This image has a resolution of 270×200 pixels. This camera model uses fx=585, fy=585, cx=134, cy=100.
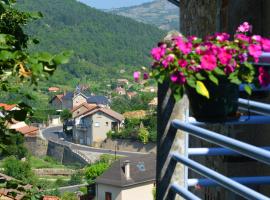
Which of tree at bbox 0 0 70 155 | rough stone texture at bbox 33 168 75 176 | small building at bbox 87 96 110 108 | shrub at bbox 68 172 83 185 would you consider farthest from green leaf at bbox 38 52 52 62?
small building at bbox 87 96 110 108

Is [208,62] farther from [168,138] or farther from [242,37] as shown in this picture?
[168,138]

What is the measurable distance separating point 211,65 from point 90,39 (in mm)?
145262

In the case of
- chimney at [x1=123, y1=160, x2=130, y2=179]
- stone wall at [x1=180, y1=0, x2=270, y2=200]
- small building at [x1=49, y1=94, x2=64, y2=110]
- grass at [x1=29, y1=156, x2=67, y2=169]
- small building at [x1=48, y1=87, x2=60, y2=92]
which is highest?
small building at [x1=48, y1=87, x2=60, y2=92]

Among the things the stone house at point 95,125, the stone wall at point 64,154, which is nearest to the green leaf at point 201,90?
the stone wall at point 64,154

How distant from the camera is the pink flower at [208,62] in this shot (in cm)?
170

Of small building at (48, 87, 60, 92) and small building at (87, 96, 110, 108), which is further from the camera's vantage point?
small building at (48, 87, 60, 92)

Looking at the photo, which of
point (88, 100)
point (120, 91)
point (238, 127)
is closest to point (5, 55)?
point (238, 127)

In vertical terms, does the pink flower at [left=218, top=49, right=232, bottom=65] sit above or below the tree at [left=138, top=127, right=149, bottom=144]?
above

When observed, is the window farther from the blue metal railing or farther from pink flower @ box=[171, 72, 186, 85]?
pink flower @ box=[171, 72, 186, 85]

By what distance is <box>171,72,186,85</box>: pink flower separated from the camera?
169cm

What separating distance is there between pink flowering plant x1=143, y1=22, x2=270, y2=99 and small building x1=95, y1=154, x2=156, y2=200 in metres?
33.3

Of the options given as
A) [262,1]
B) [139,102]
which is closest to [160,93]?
[262,1]

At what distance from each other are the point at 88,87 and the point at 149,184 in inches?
3123

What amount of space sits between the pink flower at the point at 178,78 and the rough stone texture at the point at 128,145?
190 ft
